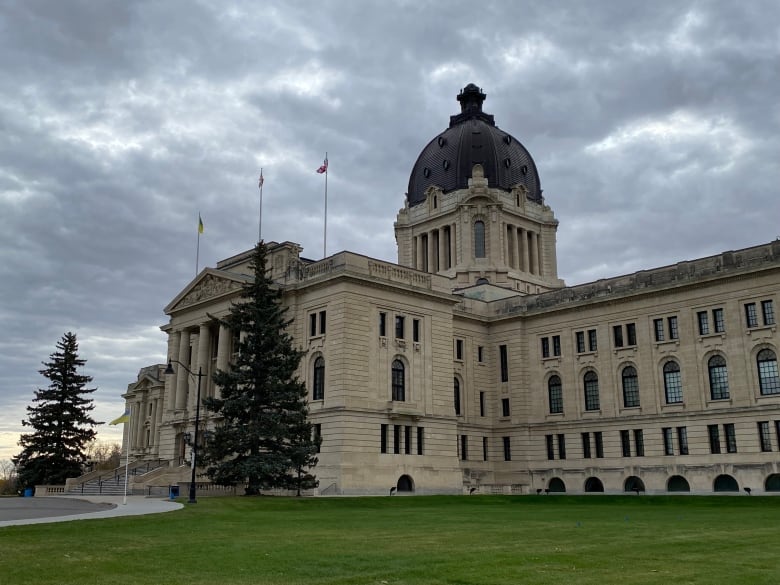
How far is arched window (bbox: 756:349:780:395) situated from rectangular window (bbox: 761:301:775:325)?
2008 mm

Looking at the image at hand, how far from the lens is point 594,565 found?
15.0m

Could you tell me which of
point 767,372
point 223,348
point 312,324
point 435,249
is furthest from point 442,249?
point 767,372

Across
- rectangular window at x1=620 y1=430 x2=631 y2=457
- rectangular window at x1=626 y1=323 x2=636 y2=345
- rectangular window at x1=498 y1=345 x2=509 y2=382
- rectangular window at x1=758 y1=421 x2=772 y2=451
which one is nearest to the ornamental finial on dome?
rectangular window at x1=498 y1=345 x2=509 y2=382

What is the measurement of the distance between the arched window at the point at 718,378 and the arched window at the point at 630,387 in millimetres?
5968

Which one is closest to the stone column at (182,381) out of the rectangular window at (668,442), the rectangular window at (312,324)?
the rectangular window at (312,324)

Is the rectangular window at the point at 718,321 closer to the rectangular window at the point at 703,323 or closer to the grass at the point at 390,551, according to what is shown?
the rectangular window at the point at 703,323

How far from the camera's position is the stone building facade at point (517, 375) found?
181 feet

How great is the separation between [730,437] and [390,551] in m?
45.8

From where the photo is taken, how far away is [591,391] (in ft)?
213

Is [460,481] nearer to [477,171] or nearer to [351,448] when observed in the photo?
[351,448]

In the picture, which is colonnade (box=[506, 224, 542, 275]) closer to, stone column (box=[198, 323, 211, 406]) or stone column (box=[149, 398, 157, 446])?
stone column (box=[198, 323, 211, 406])

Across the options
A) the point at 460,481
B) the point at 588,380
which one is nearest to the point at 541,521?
the point at 460,481

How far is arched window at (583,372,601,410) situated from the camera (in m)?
64.6

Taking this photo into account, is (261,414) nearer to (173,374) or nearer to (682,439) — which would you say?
(173,374)
